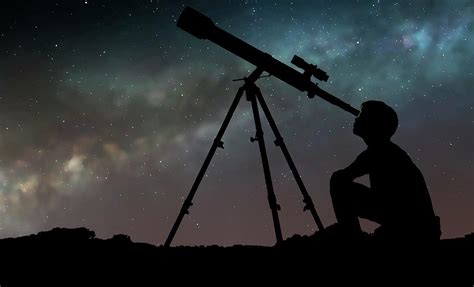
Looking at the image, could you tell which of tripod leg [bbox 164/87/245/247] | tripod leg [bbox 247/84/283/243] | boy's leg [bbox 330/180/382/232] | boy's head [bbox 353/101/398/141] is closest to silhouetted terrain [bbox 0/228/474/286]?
boy's leg [bbox 330/180/382/232]

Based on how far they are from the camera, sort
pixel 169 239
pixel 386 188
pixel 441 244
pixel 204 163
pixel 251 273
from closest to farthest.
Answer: pixel 441 244
pixel 251 273
pixel 386 188
pixel 169 239
pixel 204 163

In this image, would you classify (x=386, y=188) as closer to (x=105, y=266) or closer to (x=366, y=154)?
(x=366, y=154)

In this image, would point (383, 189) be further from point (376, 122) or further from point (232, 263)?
point (232, 263)

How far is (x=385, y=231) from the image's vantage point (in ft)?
7.54

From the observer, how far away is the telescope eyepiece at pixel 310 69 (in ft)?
22.7

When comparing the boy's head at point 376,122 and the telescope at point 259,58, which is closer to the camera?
the boy's head at point 376,122

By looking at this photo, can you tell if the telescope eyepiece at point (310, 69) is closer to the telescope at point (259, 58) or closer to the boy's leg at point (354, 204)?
the telescope at point (259, 58)

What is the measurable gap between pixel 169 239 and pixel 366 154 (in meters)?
3.39

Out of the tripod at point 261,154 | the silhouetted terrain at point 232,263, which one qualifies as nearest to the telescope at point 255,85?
the tripod at point 261,154

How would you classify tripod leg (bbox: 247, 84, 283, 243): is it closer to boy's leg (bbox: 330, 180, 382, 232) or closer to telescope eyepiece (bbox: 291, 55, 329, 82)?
telescope eyepiece (bbox: 291, 55, 329, 82)

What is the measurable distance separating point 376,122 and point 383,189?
0.53 metres

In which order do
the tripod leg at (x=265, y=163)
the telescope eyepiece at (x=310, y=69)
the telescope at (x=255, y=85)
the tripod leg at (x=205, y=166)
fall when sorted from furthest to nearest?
the telescope eyepiece at (x=310, y=69) → the telescope at (x=255, y=85) → the tripod leg at (x=265, y=163) → the tripod leg at (x=205, y=166)

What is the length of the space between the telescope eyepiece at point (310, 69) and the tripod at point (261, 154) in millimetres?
745

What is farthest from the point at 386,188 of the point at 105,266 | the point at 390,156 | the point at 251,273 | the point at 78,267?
the point at 78,267
